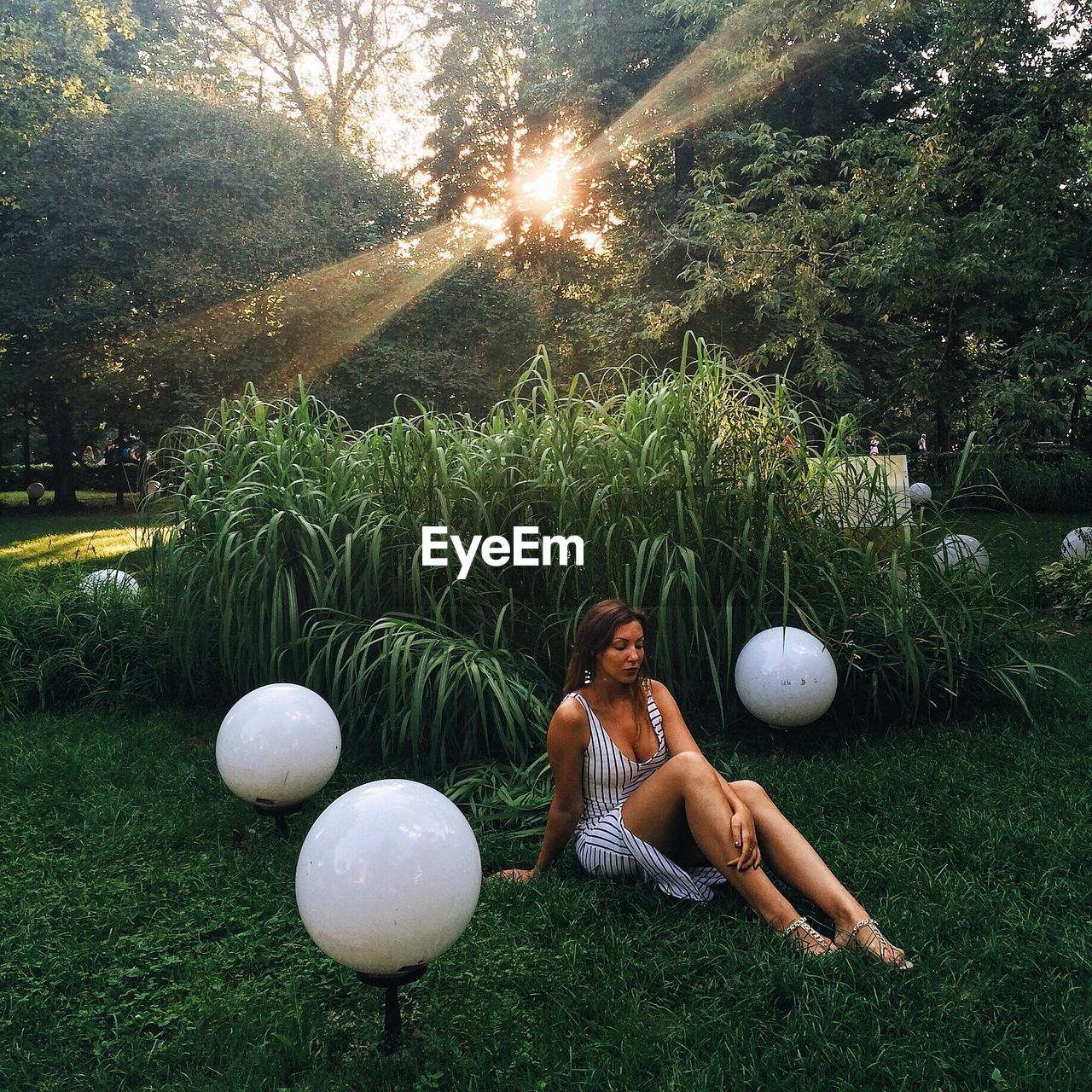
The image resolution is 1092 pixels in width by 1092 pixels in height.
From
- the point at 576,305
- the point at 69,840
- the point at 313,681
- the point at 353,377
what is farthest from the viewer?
the point at 576,305

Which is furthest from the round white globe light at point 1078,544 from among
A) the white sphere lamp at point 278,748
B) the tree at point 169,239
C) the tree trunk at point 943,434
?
the tree at point 169,239

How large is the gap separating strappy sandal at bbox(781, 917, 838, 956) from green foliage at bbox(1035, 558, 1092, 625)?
4.70m

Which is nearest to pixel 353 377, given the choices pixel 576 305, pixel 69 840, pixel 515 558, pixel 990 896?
pixel 576 305

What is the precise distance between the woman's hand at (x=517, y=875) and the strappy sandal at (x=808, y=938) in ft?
2.75

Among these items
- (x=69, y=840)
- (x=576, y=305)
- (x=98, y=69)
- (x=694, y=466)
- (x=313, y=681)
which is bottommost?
(x=69, y=840)

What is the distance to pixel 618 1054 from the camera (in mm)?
2215

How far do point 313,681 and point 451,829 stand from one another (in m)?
2.20

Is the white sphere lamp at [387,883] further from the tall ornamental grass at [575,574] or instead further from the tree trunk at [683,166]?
the tree trunk at [683,166]

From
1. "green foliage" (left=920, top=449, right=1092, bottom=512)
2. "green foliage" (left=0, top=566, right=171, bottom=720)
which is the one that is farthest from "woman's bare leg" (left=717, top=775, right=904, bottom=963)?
"green foliage" (left=920, top=449, right=1092, bottom=512)

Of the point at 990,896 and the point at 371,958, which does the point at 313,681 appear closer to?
the point at 371,958

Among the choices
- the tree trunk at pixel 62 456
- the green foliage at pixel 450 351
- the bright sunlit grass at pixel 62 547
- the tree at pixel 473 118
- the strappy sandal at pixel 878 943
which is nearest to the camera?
the strappy sandal at pixel 878 943

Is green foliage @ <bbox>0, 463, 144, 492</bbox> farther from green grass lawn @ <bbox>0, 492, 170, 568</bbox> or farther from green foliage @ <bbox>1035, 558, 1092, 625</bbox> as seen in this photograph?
green foliage @ <bbox>1035, 558, 1092, 625</bbox>

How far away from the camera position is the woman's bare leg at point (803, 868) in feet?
8.30

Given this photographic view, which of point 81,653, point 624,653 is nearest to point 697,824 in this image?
point 624,653
